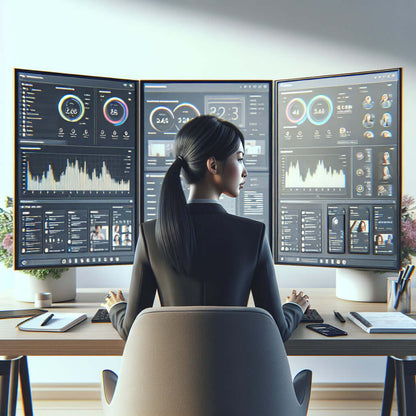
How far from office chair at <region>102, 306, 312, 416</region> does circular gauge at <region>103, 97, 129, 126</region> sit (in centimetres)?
111

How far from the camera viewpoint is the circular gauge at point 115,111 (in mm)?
1743

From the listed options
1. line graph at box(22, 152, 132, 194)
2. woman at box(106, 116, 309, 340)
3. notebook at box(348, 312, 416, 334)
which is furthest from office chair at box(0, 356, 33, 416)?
notebook at box(348, 312, 416, 334)

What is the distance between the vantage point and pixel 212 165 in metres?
1.17

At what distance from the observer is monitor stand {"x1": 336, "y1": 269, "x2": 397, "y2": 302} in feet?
5.61

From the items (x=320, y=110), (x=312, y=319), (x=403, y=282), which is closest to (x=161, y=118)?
(x=320, y=110)

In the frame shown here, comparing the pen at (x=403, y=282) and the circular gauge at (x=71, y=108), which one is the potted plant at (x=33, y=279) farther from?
the pen at (x=403, y=282)

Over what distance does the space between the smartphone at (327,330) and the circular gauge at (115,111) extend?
1.02 m

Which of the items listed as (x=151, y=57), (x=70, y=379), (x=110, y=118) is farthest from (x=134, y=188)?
(x=70, y=379)

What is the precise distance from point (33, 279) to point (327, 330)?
1077 mm

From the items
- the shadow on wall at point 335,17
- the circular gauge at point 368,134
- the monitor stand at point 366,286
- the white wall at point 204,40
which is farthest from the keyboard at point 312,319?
the shadow on wall at point 335,17

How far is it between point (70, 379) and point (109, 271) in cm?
58

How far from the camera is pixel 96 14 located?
2244 millimetres

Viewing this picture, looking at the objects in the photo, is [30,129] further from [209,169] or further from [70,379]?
[70,379]

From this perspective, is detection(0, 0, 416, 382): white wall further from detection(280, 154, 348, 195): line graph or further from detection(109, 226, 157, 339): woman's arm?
detection(109, 226, 157, 339): woman's arm
